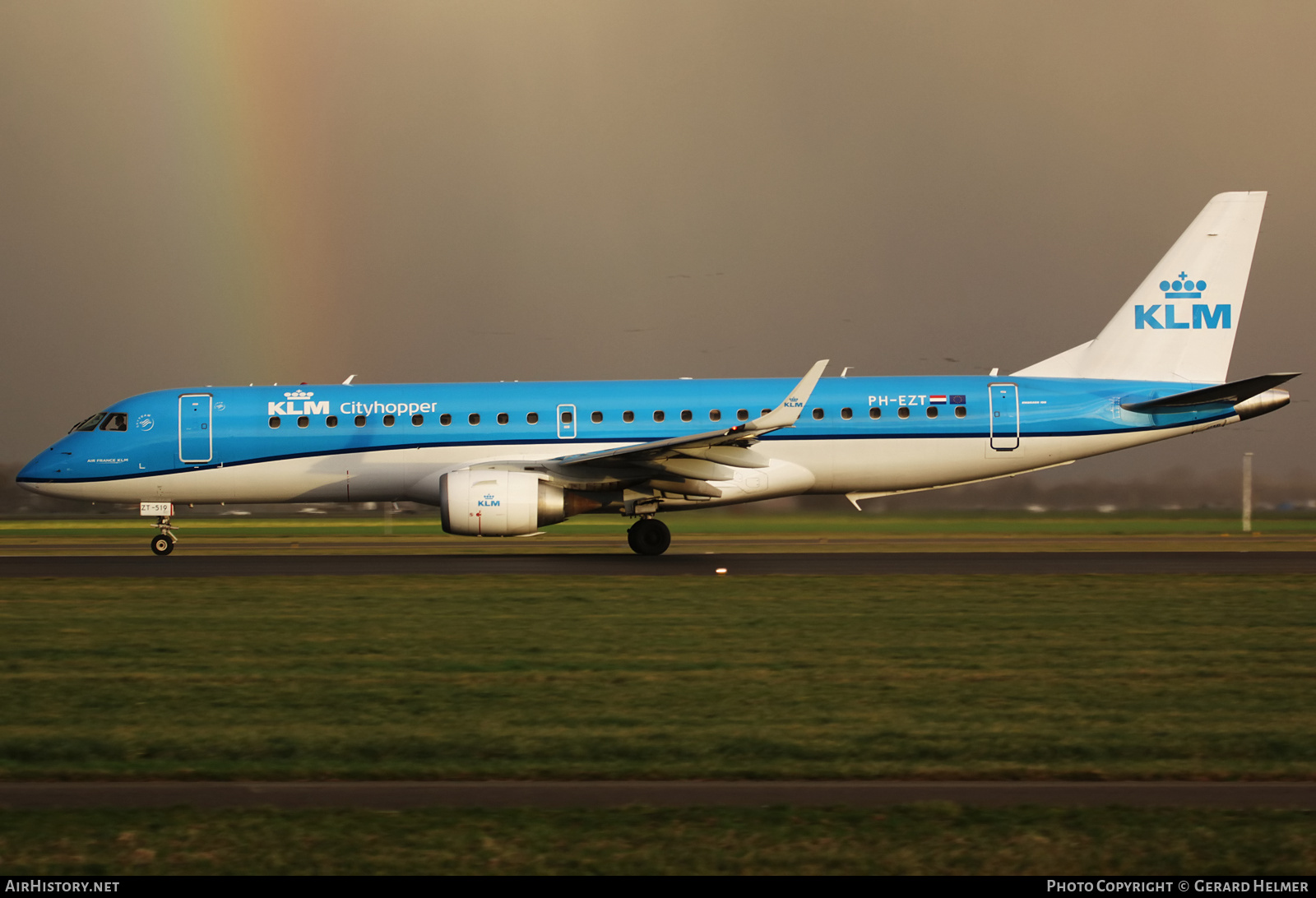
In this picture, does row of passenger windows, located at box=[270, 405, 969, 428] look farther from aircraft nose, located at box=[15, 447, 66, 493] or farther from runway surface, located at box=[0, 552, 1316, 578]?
aircraft nose, located at box=[15, 447, 66, 493]

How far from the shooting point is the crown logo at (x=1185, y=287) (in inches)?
1015

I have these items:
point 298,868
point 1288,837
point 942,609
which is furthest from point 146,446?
point 1288,837

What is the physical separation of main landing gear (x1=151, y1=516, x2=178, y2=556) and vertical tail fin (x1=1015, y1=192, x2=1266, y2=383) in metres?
17.7

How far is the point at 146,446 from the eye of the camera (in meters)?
24.4

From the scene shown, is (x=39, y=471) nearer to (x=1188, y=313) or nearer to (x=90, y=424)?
(x=90, y=424)

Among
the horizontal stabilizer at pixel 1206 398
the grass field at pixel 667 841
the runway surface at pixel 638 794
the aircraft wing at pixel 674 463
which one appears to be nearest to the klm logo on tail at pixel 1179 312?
the horizontal stabilizer at pixel 1206 398

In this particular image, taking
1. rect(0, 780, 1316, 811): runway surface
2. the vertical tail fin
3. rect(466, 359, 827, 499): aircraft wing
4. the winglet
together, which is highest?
the vertical tail fin

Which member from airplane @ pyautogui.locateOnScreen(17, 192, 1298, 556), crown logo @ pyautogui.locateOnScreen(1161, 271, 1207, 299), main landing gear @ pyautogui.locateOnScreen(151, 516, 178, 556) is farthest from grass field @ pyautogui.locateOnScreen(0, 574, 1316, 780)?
crown logo @ pyautogui.locateOnScreen(1161, 271, 1207, 299)

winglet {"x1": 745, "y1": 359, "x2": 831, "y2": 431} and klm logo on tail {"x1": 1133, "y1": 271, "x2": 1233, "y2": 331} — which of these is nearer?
winglet {"x1": 745, "y1": 359, "x2": 831, "y2": 431}

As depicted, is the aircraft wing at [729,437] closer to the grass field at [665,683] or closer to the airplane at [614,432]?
the airplane at [614,432]

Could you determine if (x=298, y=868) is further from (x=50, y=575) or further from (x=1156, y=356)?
(x=1156, y=356)

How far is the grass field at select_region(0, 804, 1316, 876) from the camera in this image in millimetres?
5152

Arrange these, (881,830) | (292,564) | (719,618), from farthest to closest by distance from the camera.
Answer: (292,564) < (719,618) < (881,830)

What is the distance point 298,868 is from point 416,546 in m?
22.7
